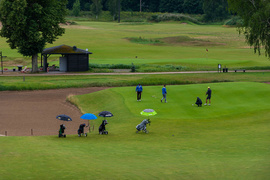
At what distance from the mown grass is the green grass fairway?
1569cm

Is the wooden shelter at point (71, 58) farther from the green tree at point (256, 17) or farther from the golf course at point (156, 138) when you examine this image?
the green tree at point (256, 17)

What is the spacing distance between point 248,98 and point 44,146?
2677 centimetres

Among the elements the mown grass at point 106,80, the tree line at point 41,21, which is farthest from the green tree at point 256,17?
the mown grass at point 106,80

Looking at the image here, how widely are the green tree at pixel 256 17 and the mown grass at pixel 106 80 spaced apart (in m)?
6.35

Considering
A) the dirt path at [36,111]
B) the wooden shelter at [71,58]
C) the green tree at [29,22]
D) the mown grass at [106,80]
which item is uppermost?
the green tree at [29,22]

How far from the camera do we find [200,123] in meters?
37.2

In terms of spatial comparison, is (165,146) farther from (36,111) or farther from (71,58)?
(71,58)

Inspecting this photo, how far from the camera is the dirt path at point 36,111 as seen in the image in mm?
38219

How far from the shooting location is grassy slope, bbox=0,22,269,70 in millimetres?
96500

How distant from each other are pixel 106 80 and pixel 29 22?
20362 millimetres

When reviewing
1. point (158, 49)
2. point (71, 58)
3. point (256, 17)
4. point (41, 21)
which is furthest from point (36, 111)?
point (158, 49)

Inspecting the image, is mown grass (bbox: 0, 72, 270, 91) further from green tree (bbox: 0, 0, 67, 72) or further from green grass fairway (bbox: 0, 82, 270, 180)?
green grass fairway (bbox: 0, 82, 270, 180)

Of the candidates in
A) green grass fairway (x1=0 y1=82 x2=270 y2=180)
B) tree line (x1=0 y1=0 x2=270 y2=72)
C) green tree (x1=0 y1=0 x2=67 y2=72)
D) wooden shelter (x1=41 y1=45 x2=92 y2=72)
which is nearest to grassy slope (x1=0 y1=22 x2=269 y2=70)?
wooden shelter (x1=41 y1=45 x2=92 y2=72)

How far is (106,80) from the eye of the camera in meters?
69.0
